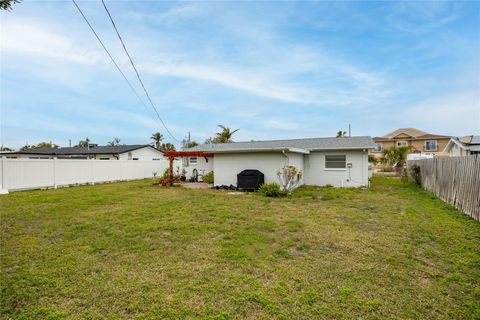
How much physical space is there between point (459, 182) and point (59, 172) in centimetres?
1849

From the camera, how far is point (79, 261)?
13.5 ft

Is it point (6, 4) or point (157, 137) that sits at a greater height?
point (157, 137)

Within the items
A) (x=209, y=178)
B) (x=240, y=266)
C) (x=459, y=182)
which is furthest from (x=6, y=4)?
(x=209, y=178)

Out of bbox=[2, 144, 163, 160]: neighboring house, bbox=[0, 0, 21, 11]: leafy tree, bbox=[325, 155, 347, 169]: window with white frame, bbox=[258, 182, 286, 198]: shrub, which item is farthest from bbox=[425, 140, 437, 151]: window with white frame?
bbox=[0, 0, 21, 11]: leafy tree

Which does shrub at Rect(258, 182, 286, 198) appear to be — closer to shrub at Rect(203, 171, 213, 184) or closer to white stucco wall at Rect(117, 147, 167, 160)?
shrub at Rect(203, 171, 213, 184)

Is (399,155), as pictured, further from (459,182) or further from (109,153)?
(109,153)

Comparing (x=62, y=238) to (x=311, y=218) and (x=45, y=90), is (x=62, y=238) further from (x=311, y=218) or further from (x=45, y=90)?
(x=45, y=90)

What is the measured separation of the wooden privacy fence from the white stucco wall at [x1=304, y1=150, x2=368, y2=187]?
3466 mm

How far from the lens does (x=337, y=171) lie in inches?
592

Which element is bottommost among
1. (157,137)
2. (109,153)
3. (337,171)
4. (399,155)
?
(337,171)

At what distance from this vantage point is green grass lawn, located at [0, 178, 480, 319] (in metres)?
A: 2.86

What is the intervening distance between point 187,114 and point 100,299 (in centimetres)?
2286

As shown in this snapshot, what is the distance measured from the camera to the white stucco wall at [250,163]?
13.1m

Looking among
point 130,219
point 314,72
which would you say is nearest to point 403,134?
point 314,72
